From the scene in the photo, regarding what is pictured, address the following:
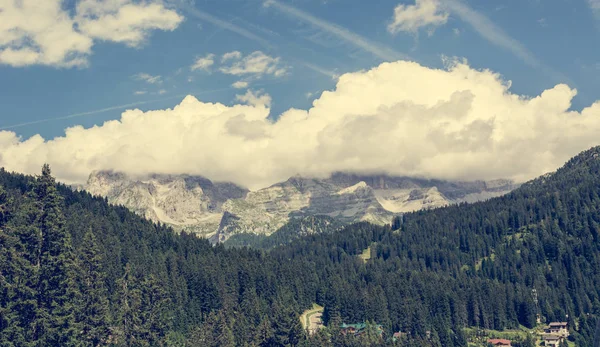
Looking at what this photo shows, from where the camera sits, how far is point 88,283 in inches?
5020

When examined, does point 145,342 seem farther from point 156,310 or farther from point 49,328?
point 49,328

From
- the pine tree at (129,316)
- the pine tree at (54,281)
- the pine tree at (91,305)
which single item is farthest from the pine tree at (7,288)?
the pine tree at (129,316)

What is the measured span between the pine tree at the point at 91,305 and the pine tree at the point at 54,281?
16978mm

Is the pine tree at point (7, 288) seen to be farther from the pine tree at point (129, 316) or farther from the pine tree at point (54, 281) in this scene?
the pine tree at point (129, 316)

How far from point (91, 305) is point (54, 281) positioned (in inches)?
1294

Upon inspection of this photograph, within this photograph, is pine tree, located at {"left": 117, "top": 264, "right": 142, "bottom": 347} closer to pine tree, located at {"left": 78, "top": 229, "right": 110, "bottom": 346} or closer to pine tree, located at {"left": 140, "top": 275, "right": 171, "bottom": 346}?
pine tree, located at {"left": 140, "top": 275, "right": 171, "bottom": 346}

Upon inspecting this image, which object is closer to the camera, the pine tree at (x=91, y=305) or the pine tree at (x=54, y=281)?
the pine tree at (x=54, y=281)

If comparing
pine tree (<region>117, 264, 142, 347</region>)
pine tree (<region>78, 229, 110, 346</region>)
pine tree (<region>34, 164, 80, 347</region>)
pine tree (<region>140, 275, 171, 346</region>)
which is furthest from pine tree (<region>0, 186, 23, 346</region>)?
pine tree (<region>140, 275, 171, 346</region>)

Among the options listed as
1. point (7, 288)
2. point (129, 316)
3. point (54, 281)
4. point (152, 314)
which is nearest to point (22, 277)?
point (7, 288)

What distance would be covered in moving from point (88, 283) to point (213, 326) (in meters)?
68.5

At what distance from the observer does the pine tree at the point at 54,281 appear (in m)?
89.1

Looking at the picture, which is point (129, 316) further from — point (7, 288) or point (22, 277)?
point (7, 288)

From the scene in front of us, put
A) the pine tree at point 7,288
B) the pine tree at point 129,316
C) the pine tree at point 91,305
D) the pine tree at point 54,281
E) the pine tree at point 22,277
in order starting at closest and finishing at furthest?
the pine tree at point 7,288, the pine tree at point 22,277, the pine tree at point 54,281, the pine tree at point 91,305, the pine tree at point 129,316

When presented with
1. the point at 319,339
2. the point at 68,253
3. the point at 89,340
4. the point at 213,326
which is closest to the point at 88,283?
the point at 89,340
